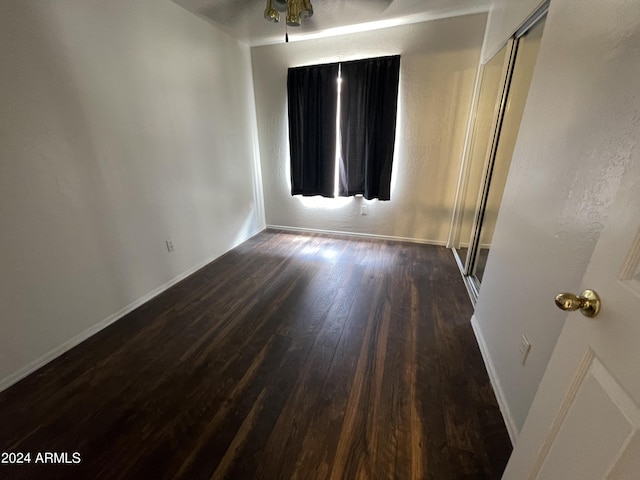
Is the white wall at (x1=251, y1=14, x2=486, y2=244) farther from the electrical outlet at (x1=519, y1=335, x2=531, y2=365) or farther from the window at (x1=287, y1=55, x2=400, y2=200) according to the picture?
the electrical outlet at (x1=519, y1=335, x2=531, y2=365)

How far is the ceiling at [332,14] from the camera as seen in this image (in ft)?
7.48

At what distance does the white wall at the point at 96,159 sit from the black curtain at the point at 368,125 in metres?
1.48

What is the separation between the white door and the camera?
0.48m

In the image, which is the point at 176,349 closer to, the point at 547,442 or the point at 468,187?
the point at 547,442

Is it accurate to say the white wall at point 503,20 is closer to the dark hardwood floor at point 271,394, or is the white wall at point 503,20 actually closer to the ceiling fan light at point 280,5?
the ceiling fan light at point 280,5

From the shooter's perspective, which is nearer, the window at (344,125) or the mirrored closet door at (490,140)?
the mirrored closet door at (490,140)

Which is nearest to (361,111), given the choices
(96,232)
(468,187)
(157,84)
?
(468,187)

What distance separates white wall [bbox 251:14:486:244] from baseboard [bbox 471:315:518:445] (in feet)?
5.77

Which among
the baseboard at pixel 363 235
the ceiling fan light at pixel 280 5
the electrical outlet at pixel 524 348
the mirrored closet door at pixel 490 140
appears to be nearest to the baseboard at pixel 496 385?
the electrical outlet at pixel 524 348

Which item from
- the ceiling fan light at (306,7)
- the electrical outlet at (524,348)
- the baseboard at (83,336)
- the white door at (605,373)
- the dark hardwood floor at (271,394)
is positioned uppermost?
the ceiling fan light at (306,7)

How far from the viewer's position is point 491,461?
111 cm

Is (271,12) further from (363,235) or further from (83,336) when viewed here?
(83,336)

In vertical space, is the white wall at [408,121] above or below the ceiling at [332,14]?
below

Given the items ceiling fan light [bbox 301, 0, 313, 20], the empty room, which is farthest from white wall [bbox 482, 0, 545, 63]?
ceiling fan light [bbox 301, 0, 313, 20]
